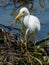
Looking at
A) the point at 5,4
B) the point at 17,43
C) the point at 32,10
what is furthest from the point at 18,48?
the point at 5,4

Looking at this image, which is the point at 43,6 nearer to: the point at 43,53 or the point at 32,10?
the point at 32,10

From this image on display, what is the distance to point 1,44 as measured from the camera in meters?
3.31

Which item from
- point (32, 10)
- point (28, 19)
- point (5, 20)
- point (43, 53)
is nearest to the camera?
point (43, 53)

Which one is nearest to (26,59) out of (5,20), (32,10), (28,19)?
(28,19)

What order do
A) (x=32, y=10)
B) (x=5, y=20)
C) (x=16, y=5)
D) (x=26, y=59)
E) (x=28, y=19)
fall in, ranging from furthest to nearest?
(x=16, y=5), (x=32, y=10), (x=5, y=20), (x=28, y=19), (x=26, y=59)

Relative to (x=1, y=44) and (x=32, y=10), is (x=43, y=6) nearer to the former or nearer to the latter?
(x=32, y=10)

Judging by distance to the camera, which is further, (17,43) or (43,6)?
(43,6)

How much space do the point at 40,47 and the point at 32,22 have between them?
34.4 inches

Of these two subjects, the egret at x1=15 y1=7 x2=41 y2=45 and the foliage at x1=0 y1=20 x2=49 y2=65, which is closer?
the foliage at x1=0 y1=20 x2=49 y2=65

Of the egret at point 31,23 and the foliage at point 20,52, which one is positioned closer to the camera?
the foliage at point 20,52

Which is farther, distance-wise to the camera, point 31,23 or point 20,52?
point 31,23

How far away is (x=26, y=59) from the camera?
3014 millimetres

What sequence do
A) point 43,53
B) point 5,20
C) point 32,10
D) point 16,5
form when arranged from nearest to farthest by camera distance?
point 43,53 → point 5,20 → point 32,10 → point 16,5

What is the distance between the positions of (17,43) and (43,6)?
282 cm
